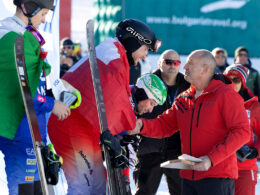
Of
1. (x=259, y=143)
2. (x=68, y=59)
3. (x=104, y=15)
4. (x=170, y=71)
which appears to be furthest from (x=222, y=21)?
(x=259, y=143)

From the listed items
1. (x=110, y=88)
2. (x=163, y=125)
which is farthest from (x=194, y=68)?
(x=110, y=88)

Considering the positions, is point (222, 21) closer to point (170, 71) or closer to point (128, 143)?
point (170, 71)

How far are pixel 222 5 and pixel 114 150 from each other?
11197mm

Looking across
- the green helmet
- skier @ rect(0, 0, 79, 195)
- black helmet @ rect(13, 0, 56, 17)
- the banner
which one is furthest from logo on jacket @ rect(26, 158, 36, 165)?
the banner

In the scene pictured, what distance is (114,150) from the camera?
329 centimetres

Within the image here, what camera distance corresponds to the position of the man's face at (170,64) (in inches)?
225

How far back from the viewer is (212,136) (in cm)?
362

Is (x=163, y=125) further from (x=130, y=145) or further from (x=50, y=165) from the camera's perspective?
(x=50, y=165)

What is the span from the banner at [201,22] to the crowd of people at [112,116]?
9294mm

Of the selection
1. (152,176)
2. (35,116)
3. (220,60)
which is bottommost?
(152,176)

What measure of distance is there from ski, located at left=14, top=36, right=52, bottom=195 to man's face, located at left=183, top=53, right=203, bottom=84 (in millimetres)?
1313

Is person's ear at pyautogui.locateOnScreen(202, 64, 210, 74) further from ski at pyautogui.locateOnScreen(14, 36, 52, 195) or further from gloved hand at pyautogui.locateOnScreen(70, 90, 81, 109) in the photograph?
ski at pyautogui.locateOnScreen(14, 36, 52, 195)

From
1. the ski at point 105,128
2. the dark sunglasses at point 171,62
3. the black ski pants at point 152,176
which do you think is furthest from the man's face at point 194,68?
the dark sunglasses at point 171,62

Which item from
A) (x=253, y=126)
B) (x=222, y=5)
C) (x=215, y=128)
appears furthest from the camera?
(x=222, y=5)
